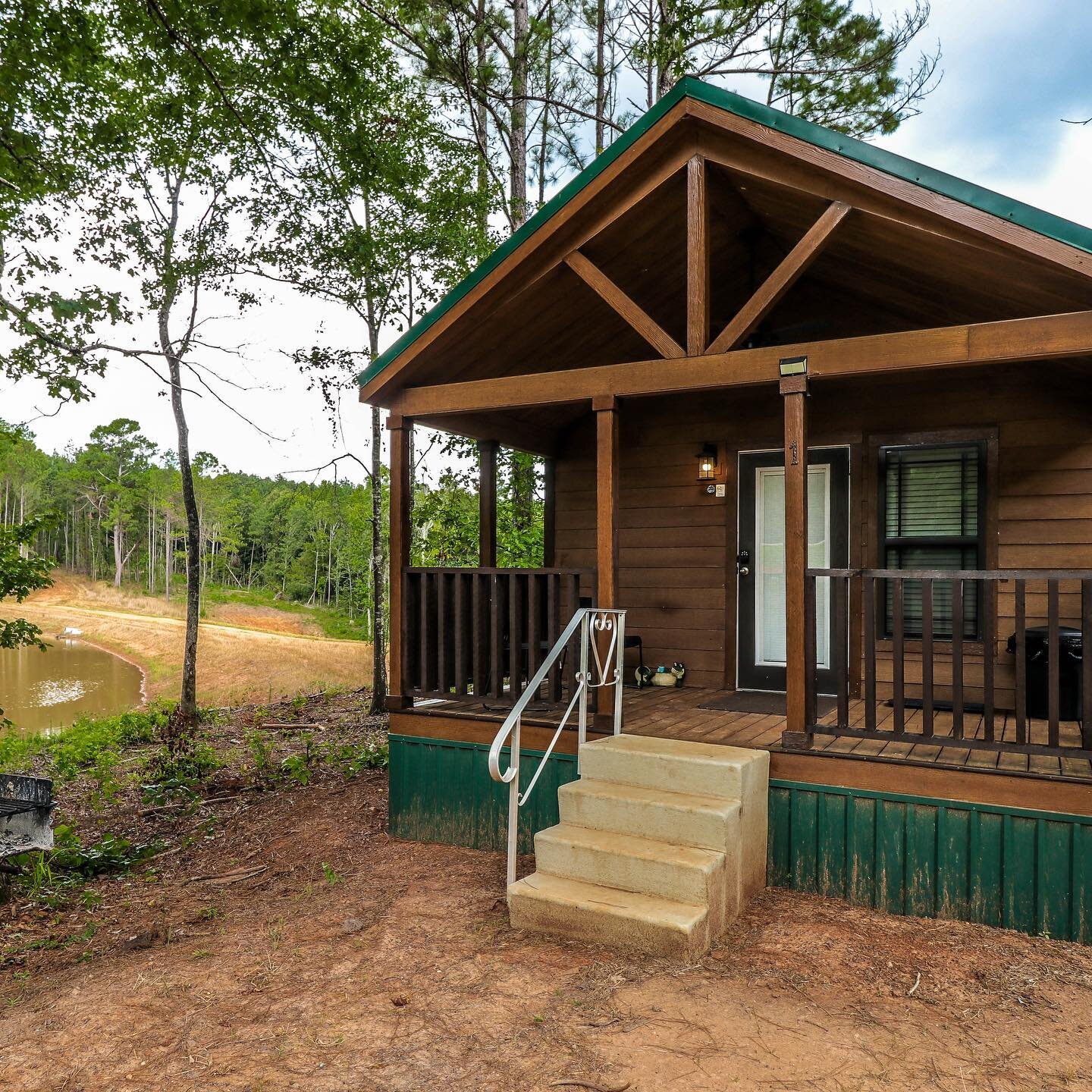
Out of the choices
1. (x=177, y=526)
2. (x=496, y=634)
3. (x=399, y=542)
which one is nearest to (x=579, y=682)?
(x=496, y=634)

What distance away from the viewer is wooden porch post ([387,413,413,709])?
5230 millimetres

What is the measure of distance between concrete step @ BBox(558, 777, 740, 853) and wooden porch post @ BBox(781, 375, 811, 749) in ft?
1.91

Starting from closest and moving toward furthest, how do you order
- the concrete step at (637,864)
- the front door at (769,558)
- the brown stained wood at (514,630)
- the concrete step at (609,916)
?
the concrete step at (609,916) → the concrete step at (637,864) → the brown stained wood at (514,630) → the front door at (769,558)

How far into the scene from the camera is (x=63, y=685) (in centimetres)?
1970

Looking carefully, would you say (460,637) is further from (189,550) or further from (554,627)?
(189,550)

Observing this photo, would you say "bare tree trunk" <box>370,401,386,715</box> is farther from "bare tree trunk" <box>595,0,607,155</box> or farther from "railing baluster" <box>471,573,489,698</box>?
"bare tree trunk" <box>595,0,607,155</box>

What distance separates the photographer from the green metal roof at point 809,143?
354cm

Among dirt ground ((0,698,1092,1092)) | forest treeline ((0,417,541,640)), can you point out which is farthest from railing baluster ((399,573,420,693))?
forest treeline ((0,417,541,640))

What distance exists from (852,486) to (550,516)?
2537 millimetres

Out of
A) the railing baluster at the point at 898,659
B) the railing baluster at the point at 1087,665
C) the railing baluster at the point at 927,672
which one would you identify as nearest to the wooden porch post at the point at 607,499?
the railing baluster at the point at 898,659

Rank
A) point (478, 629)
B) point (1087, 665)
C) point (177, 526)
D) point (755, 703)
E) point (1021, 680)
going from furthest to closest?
point (177, 526), point (755, 703), point (478, 629), point (1021, 680), point (1087, 665)

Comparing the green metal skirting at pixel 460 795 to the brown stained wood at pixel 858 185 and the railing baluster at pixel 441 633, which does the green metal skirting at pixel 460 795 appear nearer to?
the railing baluster at pixel 441 633

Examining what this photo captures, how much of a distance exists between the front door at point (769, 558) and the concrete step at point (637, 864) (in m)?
2.61

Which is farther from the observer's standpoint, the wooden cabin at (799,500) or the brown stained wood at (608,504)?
the brown stained wood at (608,504)
